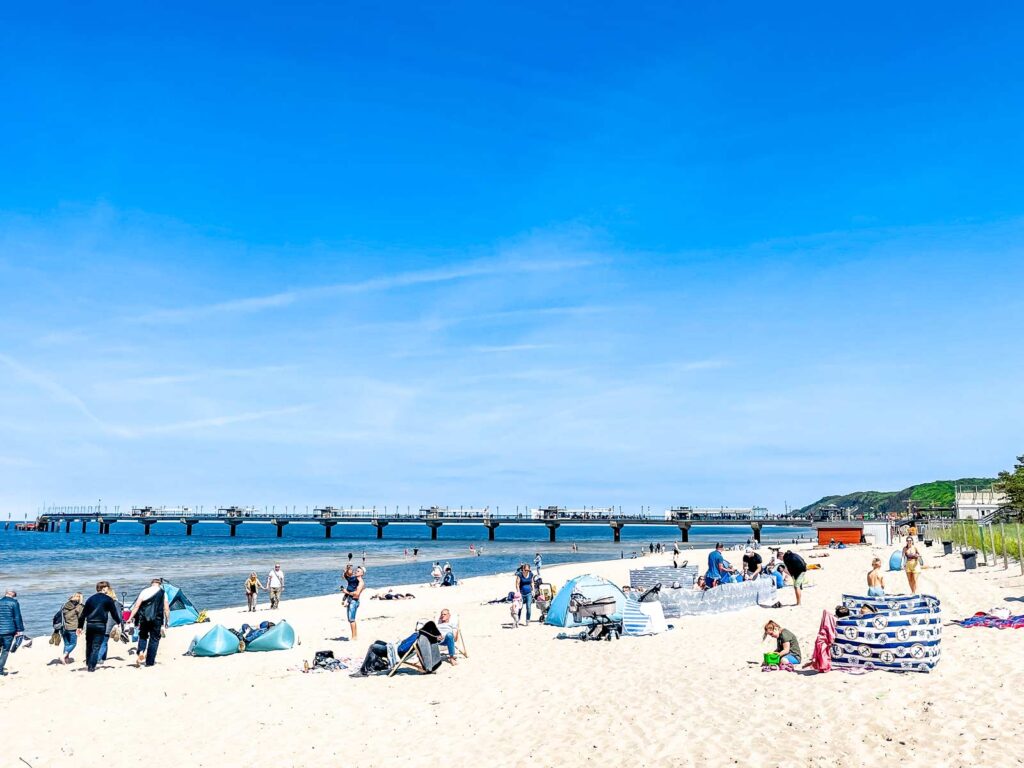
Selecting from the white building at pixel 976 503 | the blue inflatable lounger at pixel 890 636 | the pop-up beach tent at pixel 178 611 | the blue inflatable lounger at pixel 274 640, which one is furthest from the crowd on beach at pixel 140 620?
the white building at pixel 976 503

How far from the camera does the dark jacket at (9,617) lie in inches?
540

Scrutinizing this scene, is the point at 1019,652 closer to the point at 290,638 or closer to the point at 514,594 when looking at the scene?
the point at 514,594

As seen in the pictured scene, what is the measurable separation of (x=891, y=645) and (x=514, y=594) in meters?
10.2

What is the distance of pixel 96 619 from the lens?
13477mm

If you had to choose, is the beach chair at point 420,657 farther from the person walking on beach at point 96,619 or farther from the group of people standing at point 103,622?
the person walking on beach at point 96,619

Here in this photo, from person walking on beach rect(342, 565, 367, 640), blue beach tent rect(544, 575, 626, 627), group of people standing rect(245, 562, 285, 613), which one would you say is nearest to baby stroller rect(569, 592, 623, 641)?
blue beach tent rect(544, 575, 626, 627)

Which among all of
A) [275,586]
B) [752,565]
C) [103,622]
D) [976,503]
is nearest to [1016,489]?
[976,503]

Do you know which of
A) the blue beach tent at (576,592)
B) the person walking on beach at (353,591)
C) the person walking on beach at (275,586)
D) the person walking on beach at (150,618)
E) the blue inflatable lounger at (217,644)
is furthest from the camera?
the person walking on beach at (275,586)

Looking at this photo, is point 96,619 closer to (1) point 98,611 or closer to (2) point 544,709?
(1) point 98,611

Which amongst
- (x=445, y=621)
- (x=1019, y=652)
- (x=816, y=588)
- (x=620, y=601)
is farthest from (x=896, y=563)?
(x=445, y=621)

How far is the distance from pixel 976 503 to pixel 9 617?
232 feet

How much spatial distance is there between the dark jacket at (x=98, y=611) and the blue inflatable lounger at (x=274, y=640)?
291 centimetres

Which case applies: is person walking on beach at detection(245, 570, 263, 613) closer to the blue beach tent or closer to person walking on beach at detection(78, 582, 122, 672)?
person walking on beach at detection(78, 582, 122, 672)

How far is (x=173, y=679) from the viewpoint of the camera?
1330 centimetres
